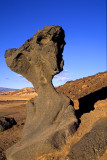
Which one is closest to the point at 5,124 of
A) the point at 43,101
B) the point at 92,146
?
the point at 43,101

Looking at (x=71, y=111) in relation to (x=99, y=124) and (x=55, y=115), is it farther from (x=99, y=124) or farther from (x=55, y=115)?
(x=99, y=124)

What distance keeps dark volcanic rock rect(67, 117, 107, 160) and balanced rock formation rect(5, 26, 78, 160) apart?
1.77 ft

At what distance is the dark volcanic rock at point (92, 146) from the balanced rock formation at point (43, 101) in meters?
0.54

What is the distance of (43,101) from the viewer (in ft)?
18.4

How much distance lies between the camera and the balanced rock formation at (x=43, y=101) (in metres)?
4.11

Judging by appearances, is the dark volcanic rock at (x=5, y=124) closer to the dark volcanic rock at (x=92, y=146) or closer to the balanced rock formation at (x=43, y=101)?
the balanced rock formation at (x=43, y=101)

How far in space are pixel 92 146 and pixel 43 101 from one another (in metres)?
2.46

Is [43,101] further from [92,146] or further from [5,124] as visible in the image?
[5,124]

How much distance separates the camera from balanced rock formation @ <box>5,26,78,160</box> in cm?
411

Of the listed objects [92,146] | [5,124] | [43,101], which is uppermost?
[43,101]

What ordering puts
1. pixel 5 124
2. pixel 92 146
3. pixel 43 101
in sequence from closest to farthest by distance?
pixel 92 146 → pixel 43 101 → pixel 5 124

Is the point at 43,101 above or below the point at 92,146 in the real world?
above

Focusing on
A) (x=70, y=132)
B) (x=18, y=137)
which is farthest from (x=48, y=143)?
(x=18, y=137)

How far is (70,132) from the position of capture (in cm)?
426
